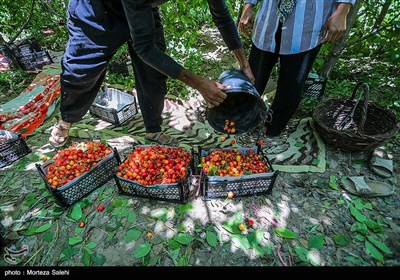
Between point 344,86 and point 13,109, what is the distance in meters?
5.04

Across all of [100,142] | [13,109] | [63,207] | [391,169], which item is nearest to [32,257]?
[63,207]

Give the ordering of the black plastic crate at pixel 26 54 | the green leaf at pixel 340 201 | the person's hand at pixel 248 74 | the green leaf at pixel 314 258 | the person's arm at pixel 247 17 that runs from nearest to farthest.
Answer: the green leaf at pixel 314 258, the person's hand at pixel 248 74, the green leaf at pixel 340 201, the person's arm at pixel 247 17, the black plastic crate at pixel 26 54

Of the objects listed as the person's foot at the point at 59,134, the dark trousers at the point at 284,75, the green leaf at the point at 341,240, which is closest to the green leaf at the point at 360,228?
the green leaf at the point at 341,240

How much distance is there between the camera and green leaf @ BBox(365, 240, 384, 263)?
6.39 ft

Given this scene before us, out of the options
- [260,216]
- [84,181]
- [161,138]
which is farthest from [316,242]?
[84,181]

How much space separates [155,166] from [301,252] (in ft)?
4.66

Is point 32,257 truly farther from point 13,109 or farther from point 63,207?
point 13,109

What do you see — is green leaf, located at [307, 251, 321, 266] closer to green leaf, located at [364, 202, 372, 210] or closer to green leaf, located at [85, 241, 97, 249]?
green leaf, located at [364, 202, 372, 210]

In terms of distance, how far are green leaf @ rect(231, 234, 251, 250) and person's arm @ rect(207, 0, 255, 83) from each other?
1.36m

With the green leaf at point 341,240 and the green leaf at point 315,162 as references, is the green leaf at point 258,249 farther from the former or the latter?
the green leaf at point 315,162

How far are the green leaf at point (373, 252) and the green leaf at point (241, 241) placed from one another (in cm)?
96

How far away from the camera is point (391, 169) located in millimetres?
2619

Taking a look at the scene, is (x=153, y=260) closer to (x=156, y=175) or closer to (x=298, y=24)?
(x=156, y=175)

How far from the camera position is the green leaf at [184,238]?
6.70ft
